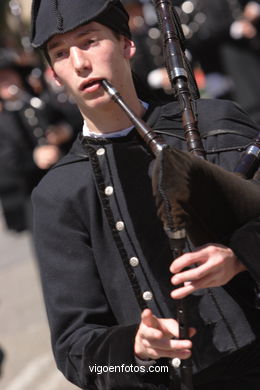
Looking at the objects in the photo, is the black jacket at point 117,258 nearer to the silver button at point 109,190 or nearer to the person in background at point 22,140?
the silver button at point 109,190

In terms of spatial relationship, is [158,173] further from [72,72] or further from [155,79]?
[155,79]

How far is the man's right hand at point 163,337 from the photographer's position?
1978mm

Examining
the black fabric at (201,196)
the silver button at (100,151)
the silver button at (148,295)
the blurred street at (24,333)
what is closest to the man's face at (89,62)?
the silver button at (100,151)

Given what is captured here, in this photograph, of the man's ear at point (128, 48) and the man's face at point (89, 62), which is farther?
the man's ear at point (128, 48)

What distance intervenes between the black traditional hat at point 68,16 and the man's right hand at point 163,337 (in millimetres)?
855

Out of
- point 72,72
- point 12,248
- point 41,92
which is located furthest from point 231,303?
point 12,248

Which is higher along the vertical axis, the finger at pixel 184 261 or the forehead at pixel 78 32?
the forehead at pixel 78 32

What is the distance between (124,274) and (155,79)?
511 cm

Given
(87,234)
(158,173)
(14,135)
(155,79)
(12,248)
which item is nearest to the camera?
(158,173)

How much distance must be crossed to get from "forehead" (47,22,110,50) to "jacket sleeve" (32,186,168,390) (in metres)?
0.44

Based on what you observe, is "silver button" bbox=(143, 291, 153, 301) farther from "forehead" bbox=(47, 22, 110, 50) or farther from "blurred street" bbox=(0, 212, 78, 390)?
"blurred street" bbox=(0, 212, 78, 390)

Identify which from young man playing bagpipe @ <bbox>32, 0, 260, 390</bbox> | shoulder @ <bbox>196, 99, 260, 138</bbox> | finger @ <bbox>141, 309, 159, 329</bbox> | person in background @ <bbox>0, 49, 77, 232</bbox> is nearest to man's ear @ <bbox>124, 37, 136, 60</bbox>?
young man playing bagpipe @ <bbox>32, 0, 260, 390</bbox>

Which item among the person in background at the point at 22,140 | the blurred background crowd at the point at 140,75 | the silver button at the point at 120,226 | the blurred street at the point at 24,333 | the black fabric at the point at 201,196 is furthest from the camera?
the blurred background crowd at the point at 140,75

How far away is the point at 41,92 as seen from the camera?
6.66 meters
